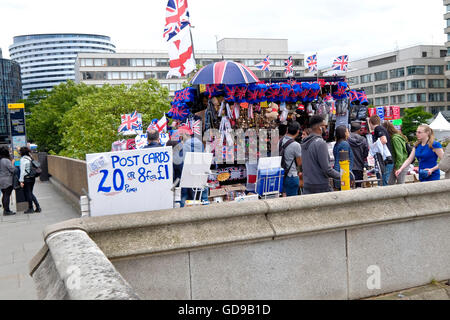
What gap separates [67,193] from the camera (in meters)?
14.7

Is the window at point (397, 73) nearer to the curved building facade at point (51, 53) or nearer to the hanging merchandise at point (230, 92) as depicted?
the hanging merchandise at point (230, 92)

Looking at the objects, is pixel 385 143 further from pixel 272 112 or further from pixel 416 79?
pixel 416 79

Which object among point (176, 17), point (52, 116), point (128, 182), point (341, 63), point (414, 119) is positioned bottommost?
point (128, 182)

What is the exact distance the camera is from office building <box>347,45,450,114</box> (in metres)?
101

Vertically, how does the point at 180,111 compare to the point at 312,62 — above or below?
below

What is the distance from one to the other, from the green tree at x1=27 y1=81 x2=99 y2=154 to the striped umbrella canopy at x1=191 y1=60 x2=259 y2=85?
50.5m

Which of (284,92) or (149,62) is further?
(149,62)

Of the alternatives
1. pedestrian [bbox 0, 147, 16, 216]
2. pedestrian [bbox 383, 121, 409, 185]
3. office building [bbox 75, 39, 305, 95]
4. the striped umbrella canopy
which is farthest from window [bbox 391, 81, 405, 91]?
pedestrian [bbox 0, 147, 16, 216]

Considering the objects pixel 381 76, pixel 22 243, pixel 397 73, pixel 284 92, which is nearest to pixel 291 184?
pixel 284 92

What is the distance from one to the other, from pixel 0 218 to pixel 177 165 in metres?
6.53

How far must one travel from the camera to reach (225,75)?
30.7 feet

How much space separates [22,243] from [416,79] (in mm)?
105014
